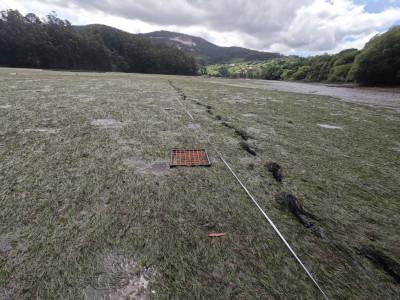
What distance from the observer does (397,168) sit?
3.21 metres

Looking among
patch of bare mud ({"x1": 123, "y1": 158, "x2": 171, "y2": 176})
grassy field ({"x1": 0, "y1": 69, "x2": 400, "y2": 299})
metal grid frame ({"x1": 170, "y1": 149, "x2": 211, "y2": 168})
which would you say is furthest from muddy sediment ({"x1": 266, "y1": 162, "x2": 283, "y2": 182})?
patch of bare mud ({"x1": 123, "y1": 158, "x2": 171, "y2": 176})

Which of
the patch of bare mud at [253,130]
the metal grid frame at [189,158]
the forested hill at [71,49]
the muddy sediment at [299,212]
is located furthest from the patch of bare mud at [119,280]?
the forested hill at [71,49]

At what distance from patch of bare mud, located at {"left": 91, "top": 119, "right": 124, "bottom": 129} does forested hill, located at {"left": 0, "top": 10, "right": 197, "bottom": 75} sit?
155 ft

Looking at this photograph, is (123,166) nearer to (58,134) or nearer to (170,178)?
(170,178)

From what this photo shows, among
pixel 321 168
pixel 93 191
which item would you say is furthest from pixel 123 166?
pixel 321 168

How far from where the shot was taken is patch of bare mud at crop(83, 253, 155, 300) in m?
1.20

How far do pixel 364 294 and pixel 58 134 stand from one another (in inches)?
178

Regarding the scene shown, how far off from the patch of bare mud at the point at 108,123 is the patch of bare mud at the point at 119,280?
3336mm

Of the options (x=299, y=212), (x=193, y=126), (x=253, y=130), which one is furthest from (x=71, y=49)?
(x=299, y=212)

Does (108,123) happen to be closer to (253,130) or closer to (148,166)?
(148,166)

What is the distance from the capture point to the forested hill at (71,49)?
3778 cm

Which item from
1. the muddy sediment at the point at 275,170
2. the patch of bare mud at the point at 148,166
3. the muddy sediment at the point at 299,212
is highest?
the muddy sediment at the point at 299,212

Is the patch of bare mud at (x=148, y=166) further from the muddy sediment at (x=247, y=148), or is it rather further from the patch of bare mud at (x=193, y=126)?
the patch of bare mud at (x=193, y=126)

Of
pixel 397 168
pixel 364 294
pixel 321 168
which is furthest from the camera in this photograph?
pixel 397 168
